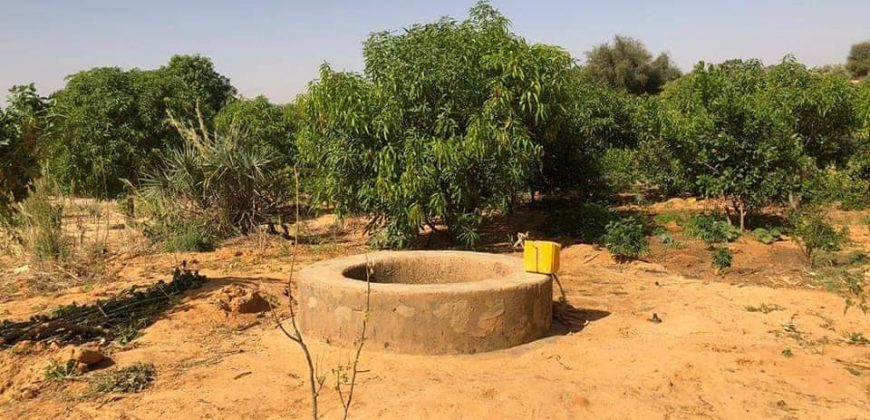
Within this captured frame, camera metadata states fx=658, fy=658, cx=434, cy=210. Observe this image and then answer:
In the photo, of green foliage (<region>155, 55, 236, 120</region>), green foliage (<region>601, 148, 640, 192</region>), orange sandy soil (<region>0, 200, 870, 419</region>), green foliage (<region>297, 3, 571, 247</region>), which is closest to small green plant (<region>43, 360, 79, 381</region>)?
orange sandy soil (<region>0, 200, 870, 419</region>)

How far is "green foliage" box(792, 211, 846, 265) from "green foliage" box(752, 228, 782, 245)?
1.65 feet

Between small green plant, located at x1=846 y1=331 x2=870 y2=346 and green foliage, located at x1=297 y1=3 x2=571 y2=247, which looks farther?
green foliage, located at x1=297 y1=3 x2=571 y2=247

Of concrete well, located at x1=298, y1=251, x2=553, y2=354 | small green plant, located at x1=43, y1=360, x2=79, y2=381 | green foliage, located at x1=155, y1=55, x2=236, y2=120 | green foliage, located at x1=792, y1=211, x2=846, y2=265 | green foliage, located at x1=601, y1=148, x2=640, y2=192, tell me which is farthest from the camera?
green foliage, located at x1=155, y1=55, x2=236, y2=120

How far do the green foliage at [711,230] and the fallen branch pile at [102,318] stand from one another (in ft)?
22.5

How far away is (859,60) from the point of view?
33.0m

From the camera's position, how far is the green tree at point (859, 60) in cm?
3233

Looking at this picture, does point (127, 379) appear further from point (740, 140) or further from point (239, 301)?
point (740, 140)

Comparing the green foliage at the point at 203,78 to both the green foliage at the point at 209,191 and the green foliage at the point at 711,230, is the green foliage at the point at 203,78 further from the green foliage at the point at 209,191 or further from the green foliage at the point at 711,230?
the green foliage at the point at 711,230

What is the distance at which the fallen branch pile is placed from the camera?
219 inches

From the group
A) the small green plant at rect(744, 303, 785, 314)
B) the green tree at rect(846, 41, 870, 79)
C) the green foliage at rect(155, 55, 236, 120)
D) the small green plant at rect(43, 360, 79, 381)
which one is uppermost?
the green tree at rect(846, 41, 870, 79)

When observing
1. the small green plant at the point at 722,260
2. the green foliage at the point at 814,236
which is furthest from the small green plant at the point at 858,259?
the small green plant at the point at 722,260

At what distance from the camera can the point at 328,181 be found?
929 cm

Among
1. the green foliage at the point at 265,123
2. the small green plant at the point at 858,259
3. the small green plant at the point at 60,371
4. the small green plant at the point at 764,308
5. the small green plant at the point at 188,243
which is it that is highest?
the green foliage at the point at 265,123

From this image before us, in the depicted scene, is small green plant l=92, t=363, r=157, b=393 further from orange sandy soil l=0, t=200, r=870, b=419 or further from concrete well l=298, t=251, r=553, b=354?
concrete well l=298, t=251, r=553, b=354
